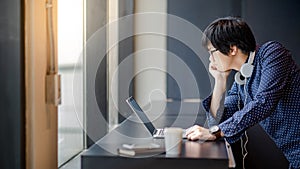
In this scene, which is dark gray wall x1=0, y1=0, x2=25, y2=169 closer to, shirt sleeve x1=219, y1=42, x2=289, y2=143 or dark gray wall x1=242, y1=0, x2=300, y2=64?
shirt sleeve x1=219, y1=42, x2=289, y2=143

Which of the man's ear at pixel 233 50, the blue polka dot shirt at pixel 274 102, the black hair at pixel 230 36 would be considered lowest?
the blue polka dot shirt at pixel 274 102

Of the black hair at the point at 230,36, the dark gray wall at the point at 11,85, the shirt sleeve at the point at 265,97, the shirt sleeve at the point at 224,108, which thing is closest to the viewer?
the dark gray wall at the point at 11,85

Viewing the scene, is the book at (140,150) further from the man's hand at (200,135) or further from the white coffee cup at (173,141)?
the man's hand at (200,135)

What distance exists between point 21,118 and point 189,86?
203 centimetres

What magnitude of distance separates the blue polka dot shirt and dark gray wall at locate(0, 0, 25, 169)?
759 millimetres

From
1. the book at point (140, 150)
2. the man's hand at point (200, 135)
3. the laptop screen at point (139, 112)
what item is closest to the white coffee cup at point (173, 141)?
the book at point (140, 150)

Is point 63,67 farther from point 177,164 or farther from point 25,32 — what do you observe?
point 177,164

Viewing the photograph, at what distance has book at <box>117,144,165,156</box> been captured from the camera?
1.34 meters

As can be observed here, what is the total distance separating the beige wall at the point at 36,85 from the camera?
52.5 inches

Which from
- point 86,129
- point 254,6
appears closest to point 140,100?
point 86,129

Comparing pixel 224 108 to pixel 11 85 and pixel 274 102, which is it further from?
pixel 11 85

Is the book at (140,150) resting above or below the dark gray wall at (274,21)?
below

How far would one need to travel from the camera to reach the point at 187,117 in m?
2.37

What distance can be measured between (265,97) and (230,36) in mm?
311
